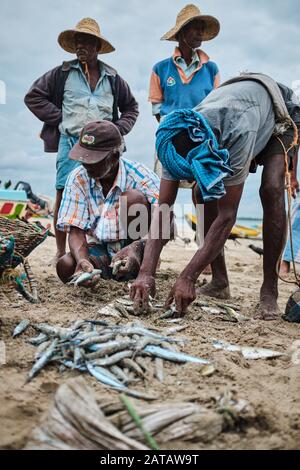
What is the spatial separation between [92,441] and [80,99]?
3.85 metres

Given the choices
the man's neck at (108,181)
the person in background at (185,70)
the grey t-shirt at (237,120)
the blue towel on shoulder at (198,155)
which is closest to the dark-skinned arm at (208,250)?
the grey t-shirt at (237,120)

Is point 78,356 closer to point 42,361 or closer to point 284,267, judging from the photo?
point 42,361

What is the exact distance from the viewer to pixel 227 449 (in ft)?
5.57

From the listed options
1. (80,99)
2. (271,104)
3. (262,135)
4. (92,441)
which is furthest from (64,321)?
(80,99)

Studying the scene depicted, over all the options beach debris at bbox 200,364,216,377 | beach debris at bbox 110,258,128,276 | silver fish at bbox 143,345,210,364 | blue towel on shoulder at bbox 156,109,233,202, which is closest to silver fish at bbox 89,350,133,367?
silver fish at bbox 143,345,210,364

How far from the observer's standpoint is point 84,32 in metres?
4.80

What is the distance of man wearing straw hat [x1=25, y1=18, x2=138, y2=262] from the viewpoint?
4.81 metres

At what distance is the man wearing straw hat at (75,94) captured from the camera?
4.81 metres

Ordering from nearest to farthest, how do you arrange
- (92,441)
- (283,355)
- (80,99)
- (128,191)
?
1. (92,441)
2. (283,355)
3. (128,191)
4. (80,99)

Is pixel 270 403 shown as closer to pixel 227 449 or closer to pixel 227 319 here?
pixel 227 449

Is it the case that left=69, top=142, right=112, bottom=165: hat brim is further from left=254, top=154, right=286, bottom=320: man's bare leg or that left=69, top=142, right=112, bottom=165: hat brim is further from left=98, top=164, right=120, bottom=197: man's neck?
left=254, top=154, right=286, bottom=320: man's bare leg

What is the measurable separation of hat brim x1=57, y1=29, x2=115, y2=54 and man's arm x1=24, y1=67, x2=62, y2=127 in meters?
0.44

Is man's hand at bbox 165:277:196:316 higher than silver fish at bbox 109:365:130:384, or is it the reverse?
man's hand at bbox 165:277:196:316

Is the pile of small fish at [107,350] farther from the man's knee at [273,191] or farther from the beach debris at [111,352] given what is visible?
the man's knee at [273,191]
